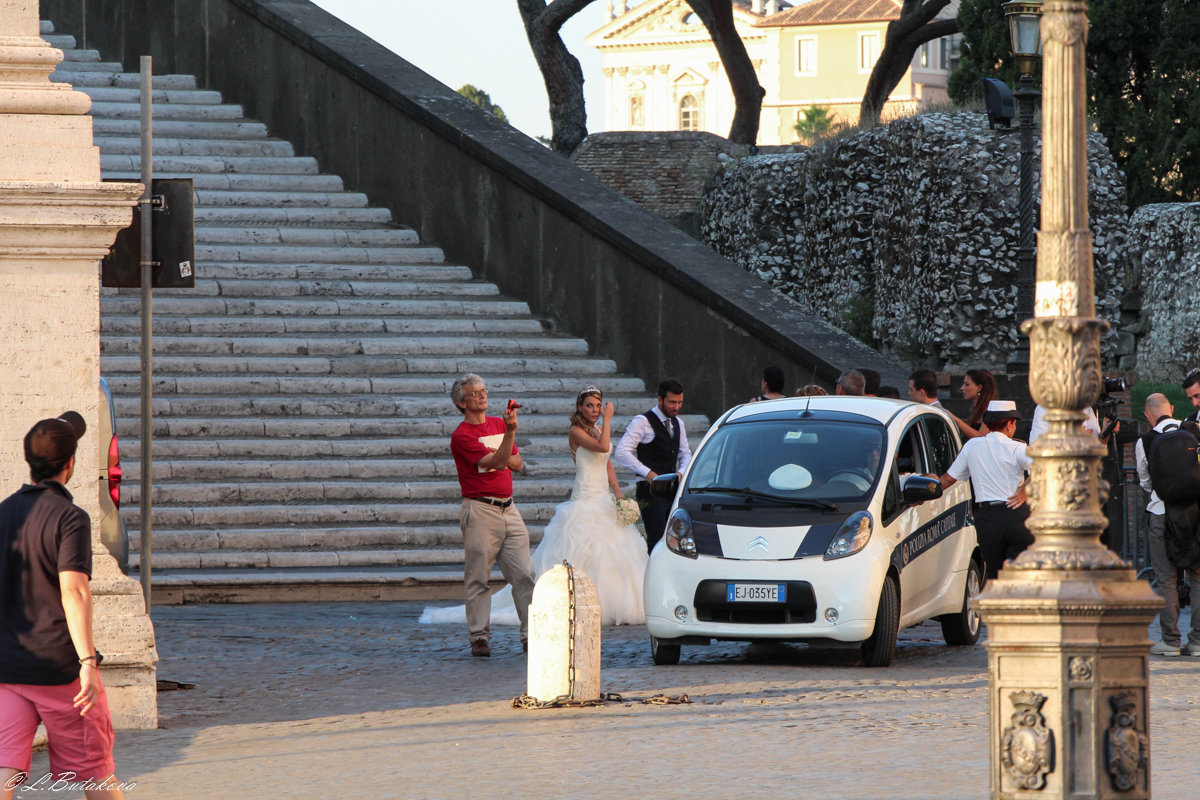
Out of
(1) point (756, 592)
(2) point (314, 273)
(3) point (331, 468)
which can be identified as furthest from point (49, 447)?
(2) point (314, 273)

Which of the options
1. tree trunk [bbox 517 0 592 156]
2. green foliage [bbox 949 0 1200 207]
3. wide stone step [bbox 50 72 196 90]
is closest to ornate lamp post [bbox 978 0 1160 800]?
wide stone step [bbox 50 72 196 90]

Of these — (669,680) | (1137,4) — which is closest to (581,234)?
(669,680)

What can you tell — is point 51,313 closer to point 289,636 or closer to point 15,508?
point 15,508

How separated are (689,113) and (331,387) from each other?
115 meters

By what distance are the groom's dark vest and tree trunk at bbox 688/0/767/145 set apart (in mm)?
22428

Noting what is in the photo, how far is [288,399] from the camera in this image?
16.2 metres

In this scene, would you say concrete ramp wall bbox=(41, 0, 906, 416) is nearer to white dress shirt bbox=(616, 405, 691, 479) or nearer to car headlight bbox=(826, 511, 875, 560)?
white dress shirt bbox=(616, 405, 691, 479)

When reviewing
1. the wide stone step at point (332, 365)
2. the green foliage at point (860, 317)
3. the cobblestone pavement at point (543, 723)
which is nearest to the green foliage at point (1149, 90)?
the green foliage at point (860, 317)

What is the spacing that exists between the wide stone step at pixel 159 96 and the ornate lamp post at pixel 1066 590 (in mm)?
17404

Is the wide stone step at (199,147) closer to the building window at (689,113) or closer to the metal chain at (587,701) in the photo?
the metal chain at (587,701)

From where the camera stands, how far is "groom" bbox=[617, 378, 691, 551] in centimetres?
1341

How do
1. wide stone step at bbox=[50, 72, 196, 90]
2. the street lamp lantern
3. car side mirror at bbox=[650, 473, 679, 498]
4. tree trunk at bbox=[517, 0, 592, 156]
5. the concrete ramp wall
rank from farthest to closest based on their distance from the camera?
tree trunk at bbox=[517, 0, 592, 156]
wide stone step at bbox=[50, 72, 196, 90]
the concrete ramp wall
the street lamp lantern
car side mirror at bbox=[650, 473, 679, 498]

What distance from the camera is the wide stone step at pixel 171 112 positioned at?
21141 millimetres

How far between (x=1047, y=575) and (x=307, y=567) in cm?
916
